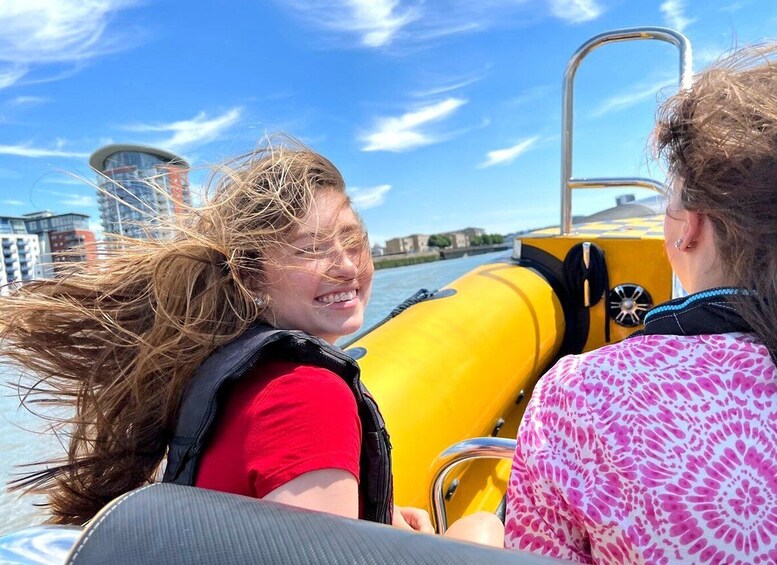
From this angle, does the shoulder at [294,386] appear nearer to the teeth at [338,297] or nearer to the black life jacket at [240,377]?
the black life jacket at [240,377]

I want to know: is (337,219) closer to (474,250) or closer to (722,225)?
(722,225)

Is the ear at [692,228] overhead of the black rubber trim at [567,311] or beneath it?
overhead

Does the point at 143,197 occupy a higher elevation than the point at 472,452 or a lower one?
higher

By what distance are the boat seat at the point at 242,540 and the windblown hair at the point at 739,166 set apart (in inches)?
15.2

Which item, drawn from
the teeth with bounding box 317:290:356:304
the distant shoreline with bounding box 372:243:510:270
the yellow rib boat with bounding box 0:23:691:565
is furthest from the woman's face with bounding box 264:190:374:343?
the distant shoreline with bounding box 372:243:510:270

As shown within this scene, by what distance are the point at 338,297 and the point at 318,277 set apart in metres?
0.05

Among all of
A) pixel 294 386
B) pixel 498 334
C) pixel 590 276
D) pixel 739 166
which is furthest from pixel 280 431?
pixel 590 276

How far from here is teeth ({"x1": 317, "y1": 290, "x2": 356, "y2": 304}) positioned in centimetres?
87

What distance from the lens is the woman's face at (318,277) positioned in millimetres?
846

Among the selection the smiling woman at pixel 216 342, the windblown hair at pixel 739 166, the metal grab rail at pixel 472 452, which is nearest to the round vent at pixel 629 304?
the metal grab rail at pixel 472 452

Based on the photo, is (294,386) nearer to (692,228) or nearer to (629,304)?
(692,228)

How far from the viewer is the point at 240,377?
0.73 metres

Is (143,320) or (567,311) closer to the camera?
(143,320)

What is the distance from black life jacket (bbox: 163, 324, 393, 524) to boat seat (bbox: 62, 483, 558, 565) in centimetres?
32
